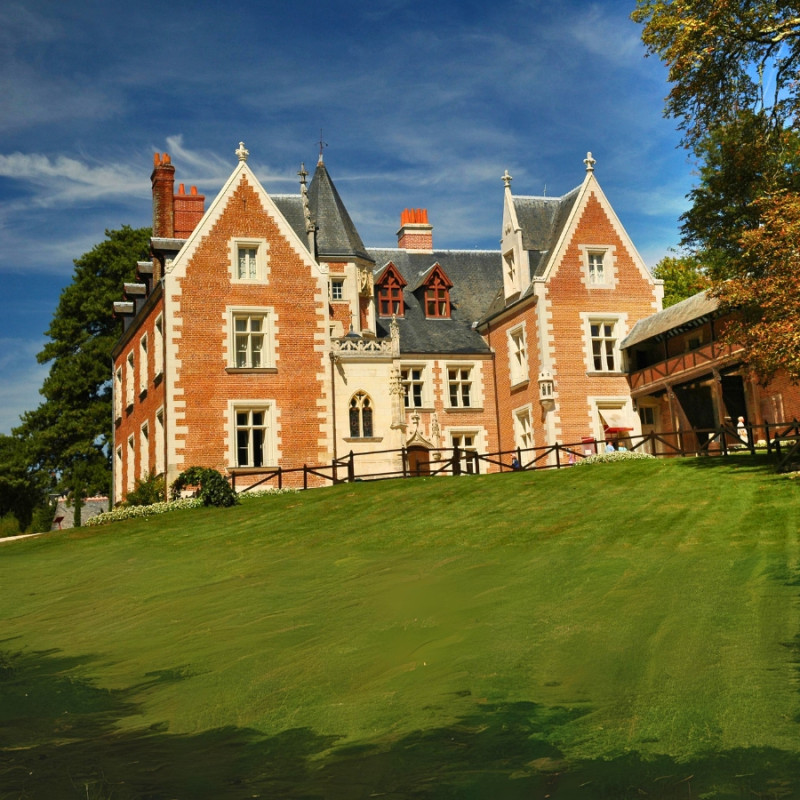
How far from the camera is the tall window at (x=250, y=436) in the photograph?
30.2m

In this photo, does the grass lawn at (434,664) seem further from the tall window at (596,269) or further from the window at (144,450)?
the tall window at (596,269)

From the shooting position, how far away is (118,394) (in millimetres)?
38875

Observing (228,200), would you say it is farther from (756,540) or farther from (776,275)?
(756,540)

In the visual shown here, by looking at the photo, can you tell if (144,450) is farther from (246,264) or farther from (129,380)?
(246,264)

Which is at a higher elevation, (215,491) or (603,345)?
(603,345)

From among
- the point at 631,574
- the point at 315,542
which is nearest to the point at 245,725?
the point at 631,574

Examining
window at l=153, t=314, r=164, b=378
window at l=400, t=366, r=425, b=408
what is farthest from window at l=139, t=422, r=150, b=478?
window at l=400, t=366, r=425, b=408

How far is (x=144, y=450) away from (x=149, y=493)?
4784mm

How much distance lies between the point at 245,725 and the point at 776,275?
15.2m

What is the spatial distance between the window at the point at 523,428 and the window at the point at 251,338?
9.99 m

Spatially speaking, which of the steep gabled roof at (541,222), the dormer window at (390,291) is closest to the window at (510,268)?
the steep gabled roof at (541,222)

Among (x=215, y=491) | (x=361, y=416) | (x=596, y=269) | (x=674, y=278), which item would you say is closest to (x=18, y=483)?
(x=361, y=416)

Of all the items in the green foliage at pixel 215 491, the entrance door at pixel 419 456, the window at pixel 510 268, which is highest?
the window at pixel 510 268

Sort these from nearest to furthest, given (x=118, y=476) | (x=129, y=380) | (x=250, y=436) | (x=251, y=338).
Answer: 1. (x=250, y=436)
2. (x=251, y=338)
3. (x=129, y=380)
4. (x=118, y=476)
